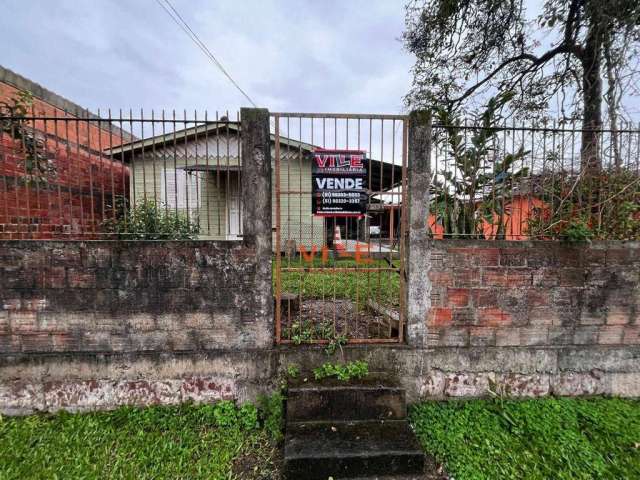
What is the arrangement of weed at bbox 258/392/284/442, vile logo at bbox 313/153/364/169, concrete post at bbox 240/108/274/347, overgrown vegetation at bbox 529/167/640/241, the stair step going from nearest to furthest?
the stair step → weed at bbox 258/392/284/442 → concrete post at bbox 240/108/274/347 → vile logo at bbox 313/153/364/169 → overgrown vegetation at bbox 529/167/640/241

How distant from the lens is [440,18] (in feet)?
17.8

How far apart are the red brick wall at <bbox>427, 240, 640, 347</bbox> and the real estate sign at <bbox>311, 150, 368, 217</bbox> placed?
2.94 ft

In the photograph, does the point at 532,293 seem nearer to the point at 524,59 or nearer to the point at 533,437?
the point at 533,437

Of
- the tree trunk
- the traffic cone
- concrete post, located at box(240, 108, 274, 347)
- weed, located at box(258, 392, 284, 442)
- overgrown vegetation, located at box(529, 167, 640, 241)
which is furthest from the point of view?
the tree trunk

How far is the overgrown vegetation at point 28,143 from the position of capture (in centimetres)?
258

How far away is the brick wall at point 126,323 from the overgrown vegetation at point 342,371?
1.75ft

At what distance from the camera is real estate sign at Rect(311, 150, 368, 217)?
8.99 ft

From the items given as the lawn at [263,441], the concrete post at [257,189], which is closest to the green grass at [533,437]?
the lawn at [263,441]

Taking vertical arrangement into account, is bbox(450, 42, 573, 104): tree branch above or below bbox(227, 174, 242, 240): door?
above

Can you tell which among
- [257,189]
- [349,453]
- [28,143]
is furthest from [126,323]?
[349,453]

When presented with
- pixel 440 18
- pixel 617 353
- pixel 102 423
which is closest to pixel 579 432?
pixel 617 353

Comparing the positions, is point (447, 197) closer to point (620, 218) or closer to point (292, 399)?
point (620, 218)

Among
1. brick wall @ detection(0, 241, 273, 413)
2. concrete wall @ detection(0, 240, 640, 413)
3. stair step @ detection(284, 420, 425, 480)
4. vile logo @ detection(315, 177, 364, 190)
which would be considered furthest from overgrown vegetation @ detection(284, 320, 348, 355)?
vile logo @ detection(315, 177, 364, 190)

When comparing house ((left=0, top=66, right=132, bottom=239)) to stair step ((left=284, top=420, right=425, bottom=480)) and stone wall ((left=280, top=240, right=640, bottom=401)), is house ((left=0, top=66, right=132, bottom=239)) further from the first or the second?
stair step ((left=284, top=420, right=425, bottom=480))
